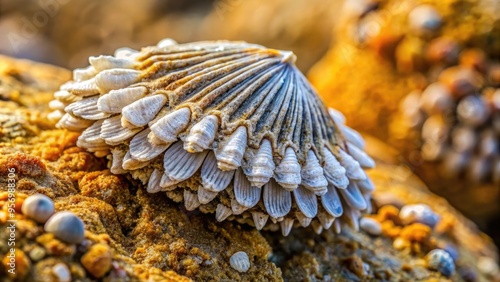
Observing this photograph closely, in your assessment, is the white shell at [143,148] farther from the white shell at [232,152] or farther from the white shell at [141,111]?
the white shell at [232,152]

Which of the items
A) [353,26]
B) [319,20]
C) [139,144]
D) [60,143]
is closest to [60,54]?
[319,20]

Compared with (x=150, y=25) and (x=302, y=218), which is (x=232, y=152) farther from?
(x=150, y=25)

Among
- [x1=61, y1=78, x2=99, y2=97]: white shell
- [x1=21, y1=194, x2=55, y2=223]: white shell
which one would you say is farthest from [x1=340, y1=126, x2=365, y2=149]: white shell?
[x1=21, y1=194, x2=55, y2=223]: white shell

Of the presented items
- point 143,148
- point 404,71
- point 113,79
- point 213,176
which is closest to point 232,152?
point 213,176

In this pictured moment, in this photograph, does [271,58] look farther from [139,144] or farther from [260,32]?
[260,32]

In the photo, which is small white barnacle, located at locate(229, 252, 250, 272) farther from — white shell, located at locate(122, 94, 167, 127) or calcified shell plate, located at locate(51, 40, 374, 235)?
white shell, located at locate(122, 94, 167, 127)

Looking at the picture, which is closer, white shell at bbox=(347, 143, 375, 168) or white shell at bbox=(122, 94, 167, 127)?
white shell at bbox=(122, 94, 167, 127)
